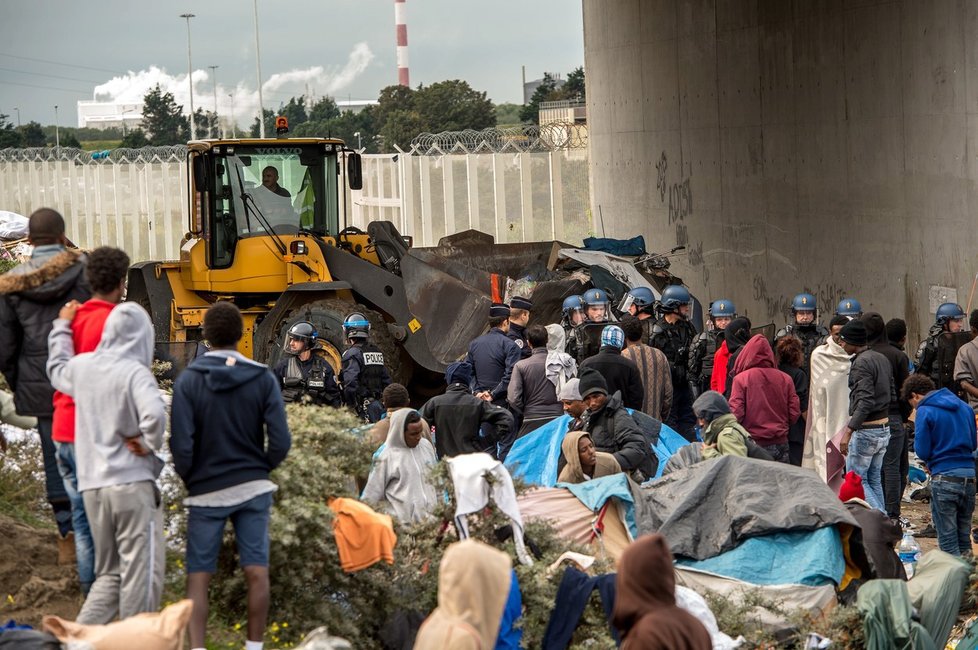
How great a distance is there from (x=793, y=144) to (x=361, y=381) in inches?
374

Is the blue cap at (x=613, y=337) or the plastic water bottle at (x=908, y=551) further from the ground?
the blue cap at (x=613, y=337)

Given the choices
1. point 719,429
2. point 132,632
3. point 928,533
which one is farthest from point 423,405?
point 132,632

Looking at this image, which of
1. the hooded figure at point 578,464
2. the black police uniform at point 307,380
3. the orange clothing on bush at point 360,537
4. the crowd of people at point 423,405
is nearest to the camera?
the crowd of people at point 423,405

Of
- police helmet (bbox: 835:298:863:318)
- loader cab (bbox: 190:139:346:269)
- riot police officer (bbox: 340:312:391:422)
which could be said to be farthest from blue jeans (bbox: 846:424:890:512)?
loader cab (bbox: 190:139:346:269)

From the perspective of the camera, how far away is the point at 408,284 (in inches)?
562

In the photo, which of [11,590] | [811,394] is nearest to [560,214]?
[811,394]

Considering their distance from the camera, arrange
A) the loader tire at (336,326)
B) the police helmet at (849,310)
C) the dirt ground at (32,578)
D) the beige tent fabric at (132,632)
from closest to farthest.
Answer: the beige tent fabric at (132,632)
the dirt ground at (32,578)
the police helmet at (849,310)
the loader tire at (336,326)

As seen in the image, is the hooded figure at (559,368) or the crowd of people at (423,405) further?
the hooded figure at (559,368)

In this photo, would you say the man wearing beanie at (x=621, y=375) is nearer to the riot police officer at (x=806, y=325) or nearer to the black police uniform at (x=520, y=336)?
the black police uniform at (x=520, y=336)

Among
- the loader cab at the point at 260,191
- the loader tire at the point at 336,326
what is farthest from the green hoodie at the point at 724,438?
the loader cab at the point at 260,191

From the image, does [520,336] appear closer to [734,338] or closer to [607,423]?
[734,338]

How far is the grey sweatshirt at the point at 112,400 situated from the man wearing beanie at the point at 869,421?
6.07 metres

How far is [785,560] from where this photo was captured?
7961 millimetres

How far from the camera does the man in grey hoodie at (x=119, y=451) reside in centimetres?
554
